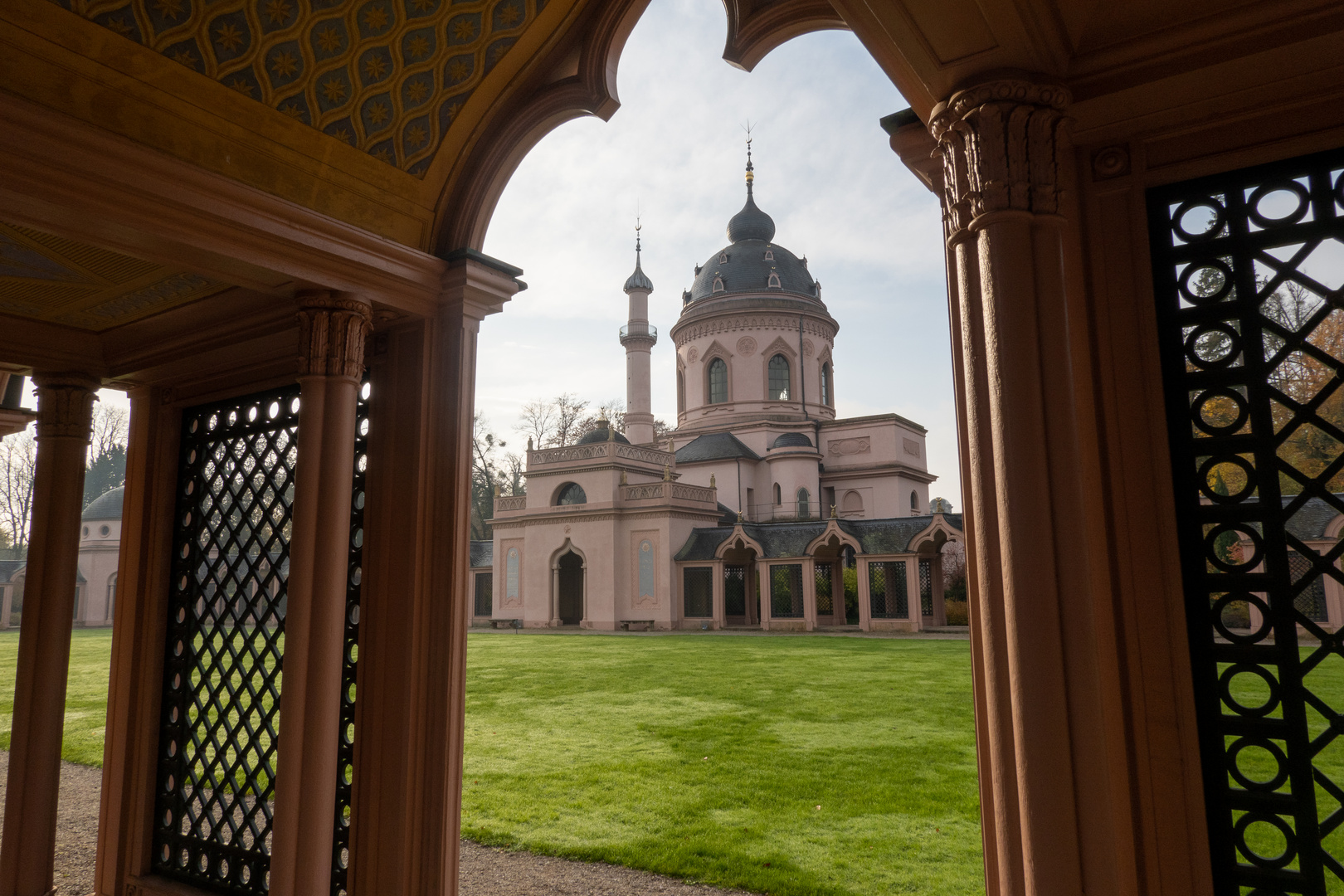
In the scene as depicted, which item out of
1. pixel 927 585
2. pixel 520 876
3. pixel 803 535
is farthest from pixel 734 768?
pixel 803 535

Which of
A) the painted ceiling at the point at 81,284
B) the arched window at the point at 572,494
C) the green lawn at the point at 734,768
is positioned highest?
the arched window at the point at 572,494

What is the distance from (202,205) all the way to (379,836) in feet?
10.1

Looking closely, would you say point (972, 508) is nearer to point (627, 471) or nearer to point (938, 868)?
point (938, 868)

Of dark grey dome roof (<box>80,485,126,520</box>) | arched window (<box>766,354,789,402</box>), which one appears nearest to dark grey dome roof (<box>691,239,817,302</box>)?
arched window (<box>766,354,789,402</box>)

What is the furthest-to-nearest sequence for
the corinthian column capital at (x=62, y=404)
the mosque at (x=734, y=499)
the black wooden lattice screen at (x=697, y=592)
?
the black wooden lattice screen at (x=697, y=592), the mosque at (x=734, y=499), the corinthian column capital at (x=62, y=404)

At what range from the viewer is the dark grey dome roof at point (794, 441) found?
39469 mm

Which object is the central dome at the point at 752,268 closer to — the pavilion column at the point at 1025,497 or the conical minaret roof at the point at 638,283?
the conical minaret roof at the point at 638,283

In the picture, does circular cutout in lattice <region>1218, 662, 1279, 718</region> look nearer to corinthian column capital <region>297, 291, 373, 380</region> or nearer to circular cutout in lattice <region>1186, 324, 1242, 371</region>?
circular cutout in lattice <region>1186, 324, 1242, 371</region>

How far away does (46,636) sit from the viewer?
5766 millimetres

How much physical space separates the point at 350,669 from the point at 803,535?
28.1m

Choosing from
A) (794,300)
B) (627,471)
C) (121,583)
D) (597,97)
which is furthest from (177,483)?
(794,300)

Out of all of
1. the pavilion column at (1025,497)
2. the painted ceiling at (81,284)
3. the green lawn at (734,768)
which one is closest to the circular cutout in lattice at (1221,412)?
the pavilion column at (1025,497)

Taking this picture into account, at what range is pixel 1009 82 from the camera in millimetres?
2523

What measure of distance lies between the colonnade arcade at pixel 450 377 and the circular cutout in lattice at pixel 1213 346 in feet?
0.10
